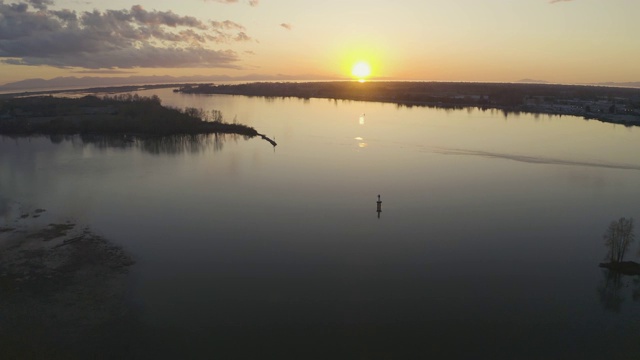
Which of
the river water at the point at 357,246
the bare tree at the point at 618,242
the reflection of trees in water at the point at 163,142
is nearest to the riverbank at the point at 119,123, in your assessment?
the reflection of trees in water at the point at 163,142

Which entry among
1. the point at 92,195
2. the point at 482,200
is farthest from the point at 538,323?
the point at 92,195

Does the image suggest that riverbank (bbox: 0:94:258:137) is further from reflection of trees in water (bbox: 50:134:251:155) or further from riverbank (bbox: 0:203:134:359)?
riverbank (bbox: 0:203:134:359)

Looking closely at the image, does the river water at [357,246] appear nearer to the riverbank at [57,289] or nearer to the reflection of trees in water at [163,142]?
the riverbank at [57,289]

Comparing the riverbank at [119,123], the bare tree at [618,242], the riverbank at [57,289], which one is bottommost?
the riverbank at [57,289]

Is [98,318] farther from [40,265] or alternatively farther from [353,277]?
[353,277]

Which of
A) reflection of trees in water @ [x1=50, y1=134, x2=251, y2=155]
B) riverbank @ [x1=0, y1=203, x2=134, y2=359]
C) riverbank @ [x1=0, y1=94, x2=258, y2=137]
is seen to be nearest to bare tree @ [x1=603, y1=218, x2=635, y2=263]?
riverbank @ [x1=0, y1=203, x2=134, y2=359]
